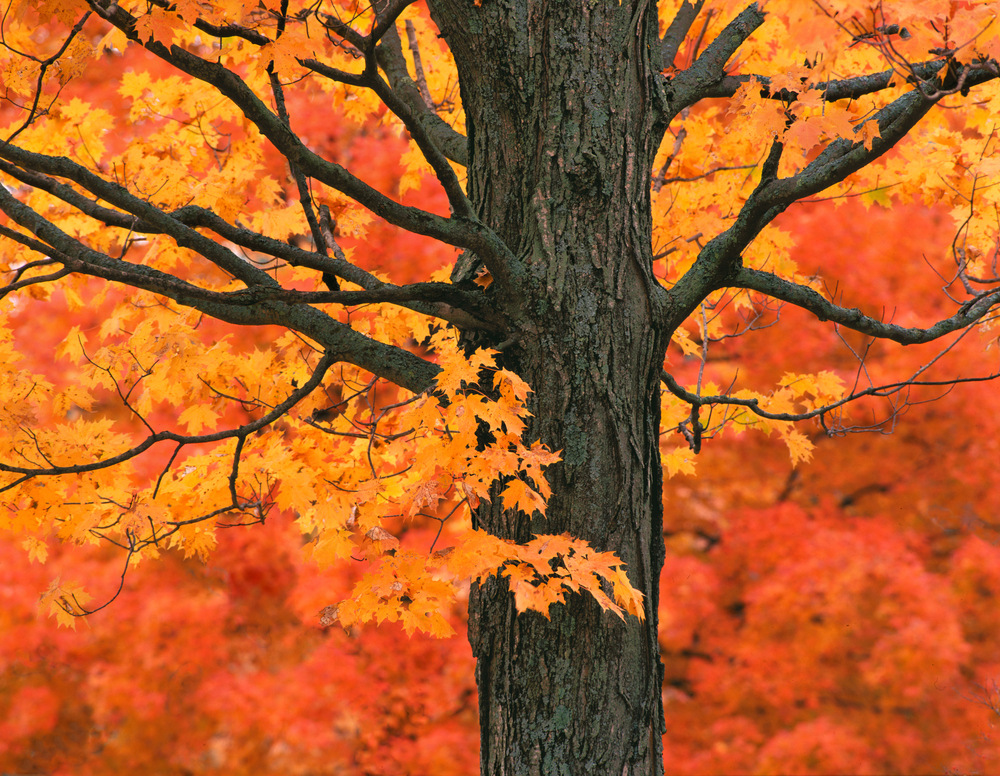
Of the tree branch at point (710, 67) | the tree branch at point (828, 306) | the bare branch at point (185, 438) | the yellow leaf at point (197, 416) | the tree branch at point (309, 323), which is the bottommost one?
the bare branch at point (185, 438)

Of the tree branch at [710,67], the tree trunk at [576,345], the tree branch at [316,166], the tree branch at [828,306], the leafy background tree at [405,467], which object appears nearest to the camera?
the tree branch at [316,166]

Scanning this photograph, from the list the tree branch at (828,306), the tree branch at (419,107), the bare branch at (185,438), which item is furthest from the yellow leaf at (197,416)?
the tree branch at (828,306)

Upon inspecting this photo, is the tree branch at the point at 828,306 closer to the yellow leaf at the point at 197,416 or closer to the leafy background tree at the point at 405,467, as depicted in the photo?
the leafy background tree at the point at 405,467

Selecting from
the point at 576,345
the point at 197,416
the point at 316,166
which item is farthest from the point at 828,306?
the point at 197,416

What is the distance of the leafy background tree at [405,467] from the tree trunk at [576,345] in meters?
0.53

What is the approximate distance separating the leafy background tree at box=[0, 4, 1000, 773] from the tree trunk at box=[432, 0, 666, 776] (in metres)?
0.53

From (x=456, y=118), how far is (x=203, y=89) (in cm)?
124

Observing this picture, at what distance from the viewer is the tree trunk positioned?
201 centimetres

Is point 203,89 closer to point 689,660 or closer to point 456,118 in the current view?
point 456,118

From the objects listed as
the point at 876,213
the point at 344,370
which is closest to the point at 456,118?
the point at 344,370

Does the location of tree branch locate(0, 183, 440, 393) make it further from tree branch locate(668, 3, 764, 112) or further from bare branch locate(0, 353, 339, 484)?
tree branch locate(668, 3, 764, 112)

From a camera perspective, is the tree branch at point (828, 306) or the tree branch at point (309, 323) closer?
the tree branch at point (309, 323)

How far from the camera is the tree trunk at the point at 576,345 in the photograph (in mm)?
2012

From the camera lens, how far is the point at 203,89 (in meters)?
3.46
